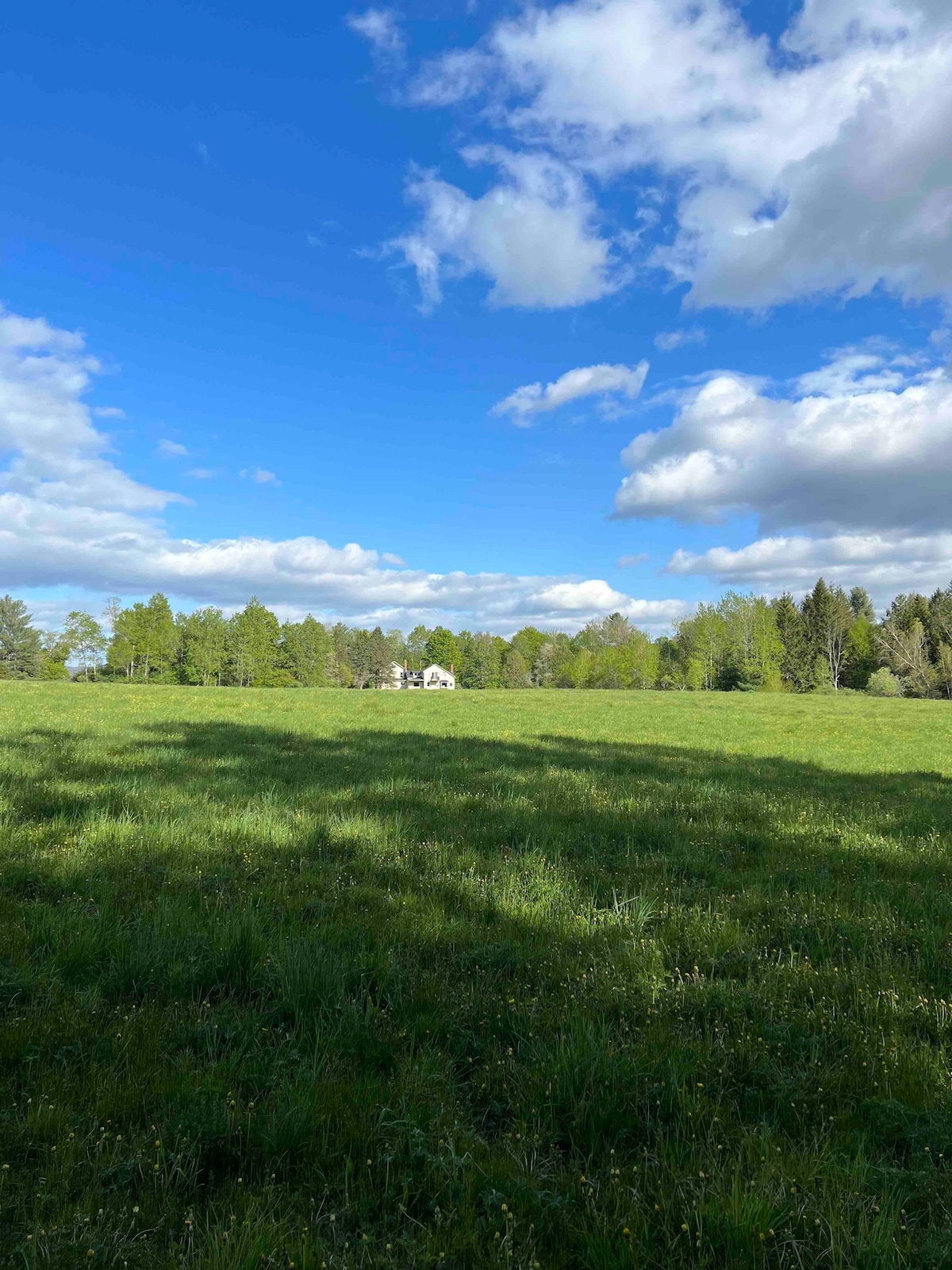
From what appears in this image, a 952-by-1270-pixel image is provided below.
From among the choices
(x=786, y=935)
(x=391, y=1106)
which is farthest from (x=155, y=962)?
(x=786, y=935)

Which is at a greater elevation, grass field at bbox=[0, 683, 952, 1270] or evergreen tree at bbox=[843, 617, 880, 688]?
evergreen tree at bbox=[843, 617, 880, 688]

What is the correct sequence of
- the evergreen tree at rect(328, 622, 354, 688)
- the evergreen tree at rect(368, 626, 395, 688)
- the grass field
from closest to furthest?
the grass field, the evergreen tree at rect(328, 622, 354, 688), the evergreen tree at rect(368, 626, 395, 688)

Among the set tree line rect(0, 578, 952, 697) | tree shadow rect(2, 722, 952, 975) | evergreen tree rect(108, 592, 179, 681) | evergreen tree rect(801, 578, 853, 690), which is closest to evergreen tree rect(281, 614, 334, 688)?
tree line rect(0, 578, 952, 697)

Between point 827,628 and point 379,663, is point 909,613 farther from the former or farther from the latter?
point 379,663

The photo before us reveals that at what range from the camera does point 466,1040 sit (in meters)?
3.83

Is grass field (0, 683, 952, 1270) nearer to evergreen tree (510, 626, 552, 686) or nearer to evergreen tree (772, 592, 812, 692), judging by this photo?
evergreen tree (772, 592, 812, 692)

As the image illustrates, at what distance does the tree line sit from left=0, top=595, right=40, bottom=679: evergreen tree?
21cm

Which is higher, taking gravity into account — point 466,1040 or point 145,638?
point 145,638

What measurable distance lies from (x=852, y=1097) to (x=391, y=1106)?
2.36 metres

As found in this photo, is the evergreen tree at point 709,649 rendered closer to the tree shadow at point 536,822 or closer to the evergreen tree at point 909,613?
the evergreen tree at point 909,613

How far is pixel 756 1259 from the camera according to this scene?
2445mm

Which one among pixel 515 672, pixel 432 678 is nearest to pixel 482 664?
pixel 515 672

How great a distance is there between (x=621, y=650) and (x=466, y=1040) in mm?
122183

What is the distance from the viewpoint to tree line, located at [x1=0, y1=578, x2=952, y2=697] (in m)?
103
